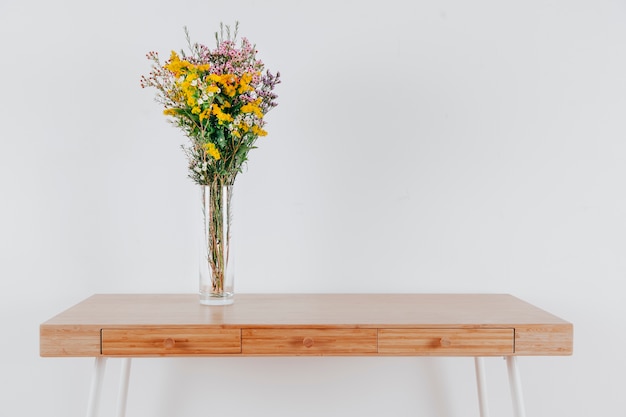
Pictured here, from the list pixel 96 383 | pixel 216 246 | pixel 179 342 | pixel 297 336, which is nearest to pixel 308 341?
pixel 297 336

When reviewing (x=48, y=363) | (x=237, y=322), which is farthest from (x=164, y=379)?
(x=237, y=322)

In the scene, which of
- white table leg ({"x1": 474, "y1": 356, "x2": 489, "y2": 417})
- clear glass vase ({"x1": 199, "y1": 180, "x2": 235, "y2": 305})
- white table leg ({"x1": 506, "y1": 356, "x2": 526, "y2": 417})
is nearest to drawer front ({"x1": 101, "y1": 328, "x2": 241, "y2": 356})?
clear glass vase ({"x1": 199, "y1": 180, "x2": 235, "y2": 305})

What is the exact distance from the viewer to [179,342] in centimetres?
175

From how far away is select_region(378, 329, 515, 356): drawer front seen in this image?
1771 millimetres

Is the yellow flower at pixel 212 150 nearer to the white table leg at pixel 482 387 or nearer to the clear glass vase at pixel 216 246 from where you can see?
the clear glass vase at pixel 216 246

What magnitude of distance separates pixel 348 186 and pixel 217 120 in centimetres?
62

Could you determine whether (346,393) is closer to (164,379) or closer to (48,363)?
(164,379)

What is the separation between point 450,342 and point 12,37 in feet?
5.99

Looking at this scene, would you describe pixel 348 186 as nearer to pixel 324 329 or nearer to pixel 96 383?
pixel 324 329

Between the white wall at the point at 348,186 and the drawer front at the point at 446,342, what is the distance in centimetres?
61

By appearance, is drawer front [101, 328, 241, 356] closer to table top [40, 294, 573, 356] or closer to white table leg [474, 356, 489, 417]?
table top [40, 294, 573, 356]

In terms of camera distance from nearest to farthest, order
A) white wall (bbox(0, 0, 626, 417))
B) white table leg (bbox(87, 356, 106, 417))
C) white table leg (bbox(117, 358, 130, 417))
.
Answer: white table leg (bbox(87, 356, 106, 417)), white table leg (bbox(117, 358, 130, 417)), white wall (bbox(0, 0, 626, 417))

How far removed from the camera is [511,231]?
94.3 inches

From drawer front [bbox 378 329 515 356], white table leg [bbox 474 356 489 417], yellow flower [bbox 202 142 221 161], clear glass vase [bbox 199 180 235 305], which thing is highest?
yellow flower [bbox 202 142 221 161]
